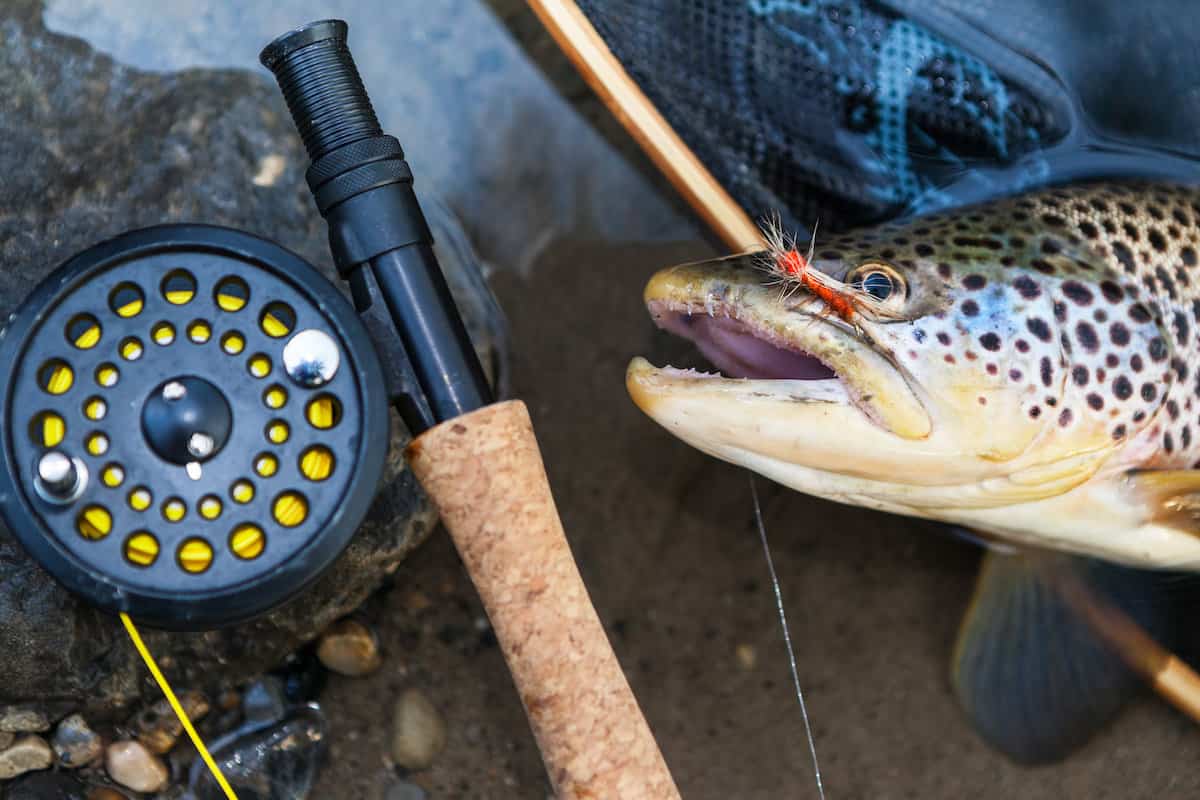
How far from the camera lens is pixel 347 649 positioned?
67.5 inches

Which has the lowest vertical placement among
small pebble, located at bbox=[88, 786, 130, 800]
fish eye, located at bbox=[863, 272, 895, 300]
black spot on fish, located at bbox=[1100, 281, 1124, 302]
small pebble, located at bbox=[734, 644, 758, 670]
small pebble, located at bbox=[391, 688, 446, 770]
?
small pebble, located at bbox=[734, 644, 758, 670]

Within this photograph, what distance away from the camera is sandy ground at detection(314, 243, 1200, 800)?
1.75 m

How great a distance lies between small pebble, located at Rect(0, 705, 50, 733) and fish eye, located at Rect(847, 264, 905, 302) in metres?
1.29

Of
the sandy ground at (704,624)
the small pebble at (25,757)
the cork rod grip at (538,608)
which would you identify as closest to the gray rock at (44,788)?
the small pebble at (25,757)

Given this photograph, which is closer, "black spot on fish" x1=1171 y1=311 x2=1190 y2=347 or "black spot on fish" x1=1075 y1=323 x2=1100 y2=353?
"black spot on fish" x1=1075 y1=323 x2=1100 y2=353

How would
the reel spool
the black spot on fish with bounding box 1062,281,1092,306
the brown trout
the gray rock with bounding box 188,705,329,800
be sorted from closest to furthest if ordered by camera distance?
1. the reel spool
2. the brown trout
3. the black spot on fish with bounding box 1062,281,1092,306
4. the gray rock with bounding box 188,705,329,800

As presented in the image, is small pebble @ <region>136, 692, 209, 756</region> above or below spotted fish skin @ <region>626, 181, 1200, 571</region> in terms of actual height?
below

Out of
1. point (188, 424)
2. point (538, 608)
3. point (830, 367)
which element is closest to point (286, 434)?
point (188, 424)

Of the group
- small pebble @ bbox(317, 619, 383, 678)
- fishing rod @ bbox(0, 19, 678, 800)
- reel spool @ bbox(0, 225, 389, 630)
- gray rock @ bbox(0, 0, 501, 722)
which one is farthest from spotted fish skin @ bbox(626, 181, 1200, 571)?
small pebble @ bbox(317, 619, 383, 678)

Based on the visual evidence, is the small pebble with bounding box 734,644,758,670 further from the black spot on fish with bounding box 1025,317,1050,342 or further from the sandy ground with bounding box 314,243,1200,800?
the black spot on fish with bounding box 1025,317,1050,342

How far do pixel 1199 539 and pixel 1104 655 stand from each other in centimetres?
32

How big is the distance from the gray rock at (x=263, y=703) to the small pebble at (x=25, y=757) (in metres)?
0.28

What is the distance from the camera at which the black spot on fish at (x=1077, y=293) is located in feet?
4.67

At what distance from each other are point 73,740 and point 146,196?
0.80m
